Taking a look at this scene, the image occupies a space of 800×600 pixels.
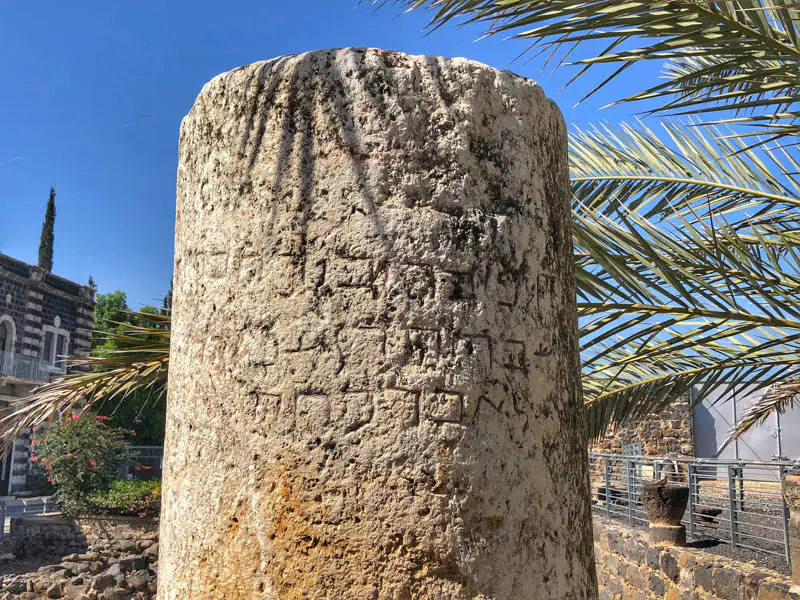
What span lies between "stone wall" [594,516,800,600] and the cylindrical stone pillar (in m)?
3.77

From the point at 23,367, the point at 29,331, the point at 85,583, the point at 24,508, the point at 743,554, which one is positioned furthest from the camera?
the point at 29,331

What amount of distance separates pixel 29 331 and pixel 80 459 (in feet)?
30.9

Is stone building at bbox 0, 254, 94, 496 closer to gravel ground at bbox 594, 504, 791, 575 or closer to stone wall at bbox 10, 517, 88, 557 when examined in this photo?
stone wall at bbox 10, 517, 88, 557

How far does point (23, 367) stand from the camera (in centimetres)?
2233

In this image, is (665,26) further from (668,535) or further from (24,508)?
(24,508)

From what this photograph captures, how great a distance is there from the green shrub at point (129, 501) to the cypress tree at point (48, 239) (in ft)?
60.6

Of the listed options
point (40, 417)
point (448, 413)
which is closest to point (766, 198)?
point (448, 413)

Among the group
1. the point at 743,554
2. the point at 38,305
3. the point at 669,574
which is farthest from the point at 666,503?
the point at 38,305

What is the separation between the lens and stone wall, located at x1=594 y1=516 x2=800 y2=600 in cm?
516

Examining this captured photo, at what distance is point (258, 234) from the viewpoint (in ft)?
5.47

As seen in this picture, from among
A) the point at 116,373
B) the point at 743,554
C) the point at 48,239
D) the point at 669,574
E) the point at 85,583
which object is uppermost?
the point at 48,239

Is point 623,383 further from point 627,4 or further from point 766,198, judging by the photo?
point 627,4

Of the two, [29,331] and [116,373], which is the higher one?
[29,331]

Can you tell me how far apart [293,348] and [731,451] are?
1584 cm
